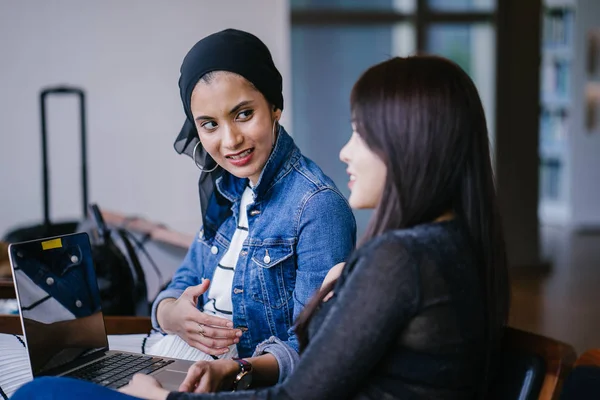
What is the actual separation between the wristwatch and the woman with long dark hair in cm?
9

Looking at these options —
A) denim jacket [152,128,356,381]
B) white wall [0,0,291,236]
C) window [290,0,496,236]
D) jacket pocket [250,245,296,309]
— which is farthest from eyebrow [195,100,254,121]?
window [290,0,496,236]

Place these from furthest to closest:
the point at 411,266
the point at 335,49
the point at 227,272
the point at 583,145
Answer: the point at 583,145, the point at 335,49, the point at 227,272, the point at 411,266

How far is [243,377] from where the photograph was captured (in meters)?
1.19

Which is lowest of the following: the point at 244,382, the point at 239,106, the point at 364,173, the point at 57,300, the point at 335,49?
the point at 244,382

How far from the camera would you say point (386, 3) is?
5281mm

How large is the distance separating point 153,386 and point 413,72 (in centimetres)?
59

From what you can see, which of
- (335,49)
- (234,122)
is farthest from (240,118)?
(335,49)

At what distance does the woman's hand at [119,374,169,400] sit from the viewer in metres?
1.05

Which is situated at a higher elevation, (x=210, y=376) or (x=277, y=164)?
(x=277, y=164)

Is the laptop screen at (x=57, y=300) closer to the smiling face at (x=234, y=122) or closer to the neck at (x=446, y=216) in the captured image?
the smiling face at (x=234, y=122)

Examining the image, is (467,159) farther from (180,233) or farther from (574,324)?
(574,324)

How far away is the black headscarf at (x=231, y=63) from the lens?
1.31 metres

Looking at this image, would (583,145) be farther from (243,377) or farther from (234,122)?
(243,377)

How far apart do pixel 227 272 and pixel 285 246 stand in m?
0.15
